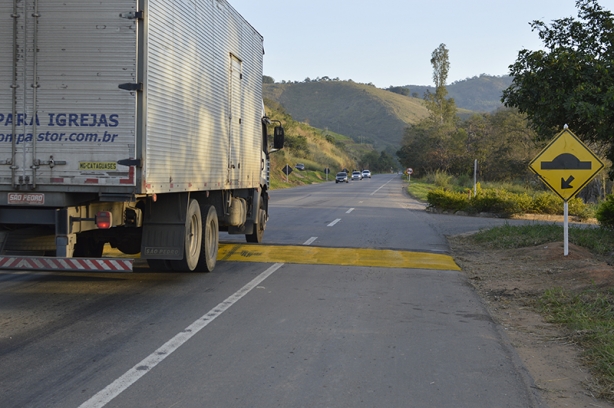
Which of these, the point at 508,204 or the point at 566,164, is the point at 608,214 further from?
the point at 508,204

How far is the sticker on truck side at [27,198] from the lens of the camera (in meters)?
7.39

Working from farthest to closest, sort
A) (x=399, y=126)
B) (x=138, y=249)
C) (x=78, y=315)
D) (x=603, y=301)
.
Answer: (x=399, y=126), (x=138, y=249), (x=603, y=301), (x=78, y=315)

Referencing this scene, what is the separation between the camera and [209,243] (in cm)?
1049

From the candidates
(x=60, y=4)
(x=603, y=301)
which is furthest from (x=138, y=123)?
(x=603, y=301)

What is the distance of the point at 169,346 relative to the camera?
20.1 feet

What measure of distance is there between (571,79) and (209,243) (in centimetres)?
780

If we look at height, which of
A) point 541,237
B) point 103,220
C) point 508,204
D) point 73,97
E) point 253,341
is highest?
point 73,97

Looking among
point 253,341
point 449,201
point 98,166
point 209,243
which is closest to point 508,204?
point 449,201

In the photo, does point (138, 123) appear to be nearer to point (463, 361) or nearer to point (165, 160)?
point (165, 160)

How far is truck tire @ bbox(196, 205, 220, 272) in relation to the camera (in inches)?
401

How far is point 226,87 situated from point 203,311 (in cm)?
475

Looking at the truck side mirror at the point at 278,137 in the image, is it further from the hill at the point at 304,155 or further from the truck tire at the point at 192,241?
the hill at the point at 304,155

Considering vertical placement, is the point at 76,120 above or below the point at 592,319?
above

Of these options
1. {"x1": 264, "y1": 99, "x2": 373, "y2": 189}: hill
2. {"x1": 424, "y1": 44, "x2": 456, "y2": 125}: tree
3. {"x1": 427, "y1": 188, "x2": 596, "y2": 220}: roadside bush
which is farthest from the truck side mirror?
{"x1": 424, "y1": 44, "x2": 456, "y2": 125}: tree
